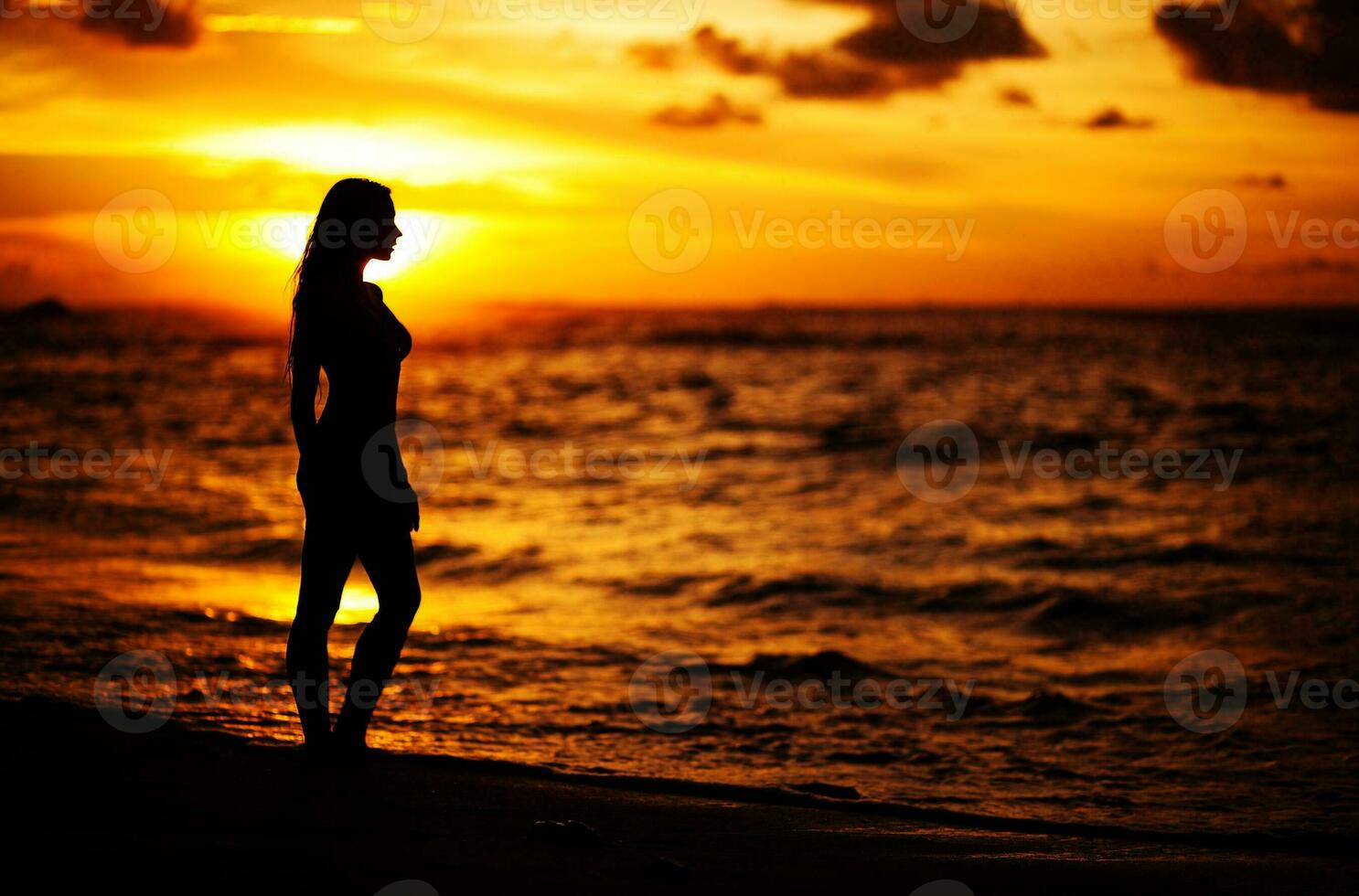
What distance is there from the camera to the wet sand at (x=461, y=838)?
3.98 metres

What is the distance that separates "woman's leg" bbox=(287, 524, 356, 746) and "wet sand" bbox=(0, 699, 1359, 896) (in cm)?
31

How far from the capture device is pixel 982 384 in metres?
52.0

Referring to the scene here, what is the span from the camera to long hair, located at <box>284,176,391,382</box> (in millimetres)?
4879

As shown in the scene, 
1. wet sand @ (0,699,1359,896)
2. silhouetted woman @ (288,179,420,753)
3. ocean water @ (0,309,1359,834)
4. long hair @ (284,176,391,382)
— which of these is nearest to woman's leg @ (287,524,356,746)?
silhouetted woman @ (288,179,420,753)

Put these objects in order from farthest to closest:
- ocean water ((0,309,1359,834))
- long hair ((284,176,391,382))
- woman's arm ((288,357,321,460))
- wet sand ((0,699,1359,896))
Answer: ocean water ((0,309,1359,834)) < long hair ((284,176,391,382)) < woman's arm ((288,357,321,460)) < wet sand ((0,699,1359,896))

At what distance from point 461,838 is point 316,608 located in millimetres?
1114

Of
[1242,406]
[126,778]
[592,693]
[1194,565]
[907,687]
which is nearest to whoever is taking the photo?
[126,778]

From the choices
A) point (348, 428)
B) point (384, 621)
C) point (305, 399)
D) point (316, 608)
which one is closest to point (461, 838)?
point (384, 621)

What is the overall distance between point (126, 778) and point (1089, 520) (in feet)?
47.4

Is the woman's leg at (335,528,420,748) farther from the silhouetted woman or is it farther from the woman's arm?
the woman's arm

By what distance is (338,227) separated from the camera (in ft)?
16.0

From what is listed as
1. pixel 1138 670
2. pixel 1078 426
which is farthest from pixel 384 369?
pixel 1078 426

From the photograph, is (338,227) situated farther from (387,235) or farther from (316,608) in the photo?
(316,608)

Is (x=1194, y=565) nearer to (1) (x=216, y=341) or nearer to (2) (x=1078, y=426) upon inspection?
(2) (x=1078, y=426)
